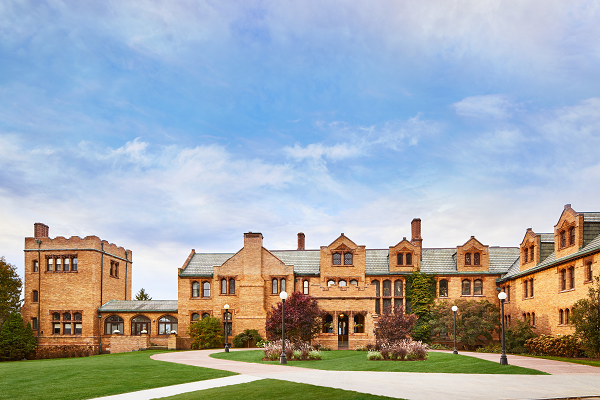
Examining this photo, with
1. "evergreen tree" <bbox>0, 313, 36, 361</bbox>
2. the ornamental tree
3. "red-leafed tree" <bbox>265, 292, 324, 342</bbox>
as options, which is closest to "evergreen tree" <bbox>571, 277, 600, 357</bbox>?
"red-leafed tree" <bbox>265, 292, 324, 342</bbox>

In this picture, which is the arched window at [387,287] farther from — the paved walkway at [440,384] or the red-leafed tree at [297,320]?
the paved walkway at [440,384]

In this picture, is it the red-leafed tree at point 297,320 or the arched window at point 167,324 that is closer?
the red-leafed tree at point 297,320

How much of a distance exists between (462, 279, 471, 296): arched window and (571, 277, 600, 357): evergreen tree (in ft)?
67.6

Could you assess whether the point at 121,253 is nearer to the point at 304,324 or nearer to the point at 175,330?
the point at 175,330

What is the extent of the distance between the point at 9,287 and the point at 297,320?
37.6m

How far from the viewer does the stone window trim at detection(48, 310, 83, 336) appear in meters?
52.4

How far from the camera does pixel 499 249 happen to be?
53.2 m

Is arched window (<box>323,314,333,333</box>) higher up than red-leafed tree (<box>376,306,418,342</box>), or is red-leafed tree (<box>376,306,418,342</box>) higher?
red-leafed tree (<box>376,306,418,342</box>)

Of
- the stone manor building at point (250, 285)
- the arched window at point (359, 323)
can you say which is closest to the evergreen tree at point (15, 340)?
the stone manor building at point (250, 285)

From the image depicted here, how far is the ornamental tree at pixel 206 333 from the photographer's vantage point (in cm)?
4725

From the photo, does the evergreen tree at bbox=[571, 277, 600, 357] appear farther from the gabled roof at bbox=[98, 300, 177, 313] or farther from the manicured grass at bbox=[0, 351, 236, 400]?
the gabled roof at bbox=[98, 300, 177, 313]

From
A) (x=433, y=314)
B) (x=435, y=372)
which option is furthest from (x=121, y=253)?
(x=435, y=372)

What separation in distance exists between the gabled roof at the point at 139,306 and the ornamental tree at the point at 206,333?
17.3 feet

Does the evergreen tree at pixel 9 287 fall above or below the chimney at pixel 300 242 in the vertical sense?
below
